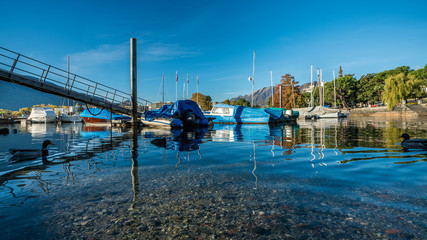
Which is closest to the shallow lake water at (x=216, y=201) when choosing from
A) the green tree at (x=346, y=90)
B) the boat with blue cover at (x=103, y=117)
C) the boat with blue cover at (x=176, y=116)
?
the boat with blue cover at (x=176, y=116)

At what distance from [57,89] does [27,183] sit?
56.8 ft

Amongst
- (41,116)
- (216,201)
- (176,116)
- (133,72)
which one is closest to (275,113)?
(176,116)

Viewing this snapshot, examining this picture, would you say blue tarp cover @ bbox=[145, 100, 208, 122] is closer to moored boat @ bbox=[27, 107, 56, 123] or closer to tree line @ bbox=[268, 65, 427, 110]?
moored boat @ bbox=[27, 107, 56, 123]

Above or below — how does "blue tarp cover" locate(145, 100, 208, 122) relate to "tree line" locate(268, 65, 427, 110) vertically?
below

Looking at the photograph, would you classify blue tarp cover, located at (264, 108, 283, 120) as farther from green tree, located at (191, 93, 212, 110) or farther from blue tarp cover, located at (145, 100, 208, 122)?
green tree, located at (191, 93, 212, 110)

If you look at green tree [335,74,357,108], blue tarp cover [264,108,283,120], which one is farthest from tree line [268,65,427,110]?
blue tarp cover [264,108,283,120]

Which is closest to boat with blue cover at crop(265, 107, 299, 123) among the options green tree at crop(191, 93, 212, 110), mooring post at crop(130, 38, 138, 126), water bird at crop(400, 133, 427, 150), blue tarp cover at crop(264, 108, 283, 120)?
blue tarp cover at crop(264, 108, 283, 120)

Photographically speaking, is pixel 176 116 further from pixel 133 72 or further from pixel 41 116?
pixel 41 116

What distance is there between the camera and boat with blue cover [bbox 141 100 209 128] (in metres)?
22.7

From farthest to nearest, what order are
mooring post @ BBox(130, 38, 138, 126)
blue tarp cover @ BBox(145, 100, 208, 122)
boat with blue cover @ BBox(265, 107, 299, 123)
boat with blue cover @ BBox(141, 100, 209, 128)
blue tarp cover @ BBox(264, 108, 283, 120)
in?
blue tarp cover @ BBox(264, 108, 283, 120)
boat with blue cover @ BBox(265, 107, 299, 123)
blue tarp cover @ BBox(145, 100, 208, 122)
boat with blue cover @ BBox(141, 100, 209, 128)
mooring post @ BBox(130, 38, 138, 126)

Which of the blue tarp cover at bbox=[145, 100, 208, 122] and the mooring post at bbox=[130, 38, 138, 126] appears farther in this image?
the blue tarp cover at bbox=[145, 100, 208, 122]

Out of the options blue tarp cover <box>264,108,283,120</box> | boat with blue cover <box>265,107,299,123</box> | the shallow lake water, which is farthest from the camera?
blue tarp cover <box>264,108,283,120</box>

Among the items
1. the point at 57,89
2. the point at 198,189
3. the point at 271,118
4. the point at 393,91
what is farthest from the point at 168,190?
the point at 393,91

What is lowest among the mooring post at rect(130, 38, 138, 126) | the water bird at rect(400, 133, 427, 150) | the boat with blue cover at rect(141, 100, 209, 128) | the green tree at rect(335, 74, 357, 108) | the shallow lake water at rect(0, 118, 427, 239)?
the shallow lake water at rect(0, 118, 427, 239)
